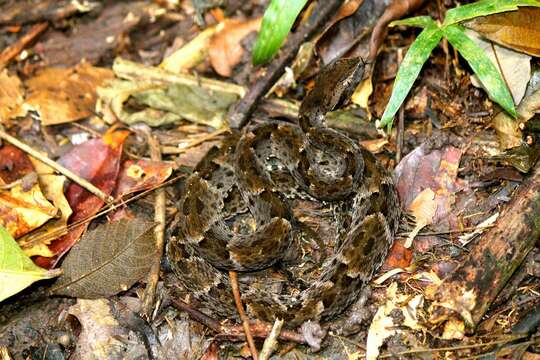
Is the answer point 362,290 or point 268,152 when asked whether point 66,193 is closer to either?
point 268,152

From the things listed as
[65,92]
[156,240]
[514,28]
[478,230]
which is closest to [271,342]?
[156,240]

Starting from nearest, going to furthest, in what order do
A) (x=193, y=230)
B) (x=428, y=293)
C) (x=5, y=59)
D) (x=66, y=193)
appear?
(x=428, y=293)
(x=193, y=230)
(x=66, y=193)
(x=5, y=59)

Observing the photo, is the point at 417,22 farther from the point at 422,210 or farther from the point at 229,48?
the point at 229,48

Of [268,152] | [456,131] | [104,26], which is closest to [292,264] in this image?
[268,152]

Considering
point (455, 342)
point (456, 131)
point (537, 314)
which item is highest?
point (456, 131)

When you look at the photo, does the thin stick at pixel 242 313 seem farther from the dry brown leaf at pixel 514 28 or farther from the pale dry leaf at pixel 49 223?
the dry brown leaf at pixel 514 28

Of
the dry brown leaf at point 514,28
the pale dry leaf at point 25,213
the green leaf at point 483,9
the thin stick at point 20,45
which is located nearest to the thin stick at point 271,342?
the pale dry leaf at point 25,213

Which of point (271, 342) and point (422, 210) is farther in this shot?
point (422, 210)

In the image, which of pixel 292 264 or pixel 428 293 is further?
pixel 292 264
